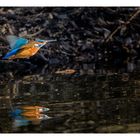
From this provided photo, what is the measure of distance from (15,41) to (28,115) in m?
1.61

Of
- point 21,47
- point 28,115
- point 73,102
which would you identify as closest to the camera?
point 28,115

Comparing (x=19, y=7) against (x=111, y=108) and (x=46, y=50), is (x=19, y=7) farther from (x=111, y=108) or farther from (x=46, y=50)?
(x=111, y=108)

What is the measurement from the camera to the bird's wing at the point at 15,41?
337cm

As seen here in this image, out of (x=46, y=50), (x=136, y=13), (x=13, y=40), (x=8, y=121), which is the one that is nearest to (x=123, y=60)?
(x=136, y=13)

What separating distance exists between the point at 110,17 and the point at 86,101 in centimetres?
145

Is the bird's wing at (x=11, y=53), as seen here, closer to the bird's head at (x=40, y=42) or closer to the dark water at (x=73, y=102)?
the bird's head at (x=40, y=42)

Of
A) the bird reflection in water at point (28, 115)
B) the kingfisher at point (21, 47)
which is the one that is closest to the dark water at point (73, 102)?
the bird reflection in water at point (28, 115)

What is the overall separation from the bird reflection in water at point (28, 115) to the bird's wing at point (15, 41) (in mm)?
1406

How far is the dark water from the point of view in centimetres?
169

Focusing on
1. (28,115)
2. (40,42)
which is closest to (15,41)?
(40,42)

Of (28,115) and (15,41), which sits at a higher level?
(15,41)

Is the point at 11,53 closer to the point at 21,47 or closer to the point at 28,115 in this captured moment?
the point at 21,47

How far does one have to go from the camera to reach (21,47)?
3.37 m

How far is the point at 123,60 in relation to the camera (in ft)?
11.1
